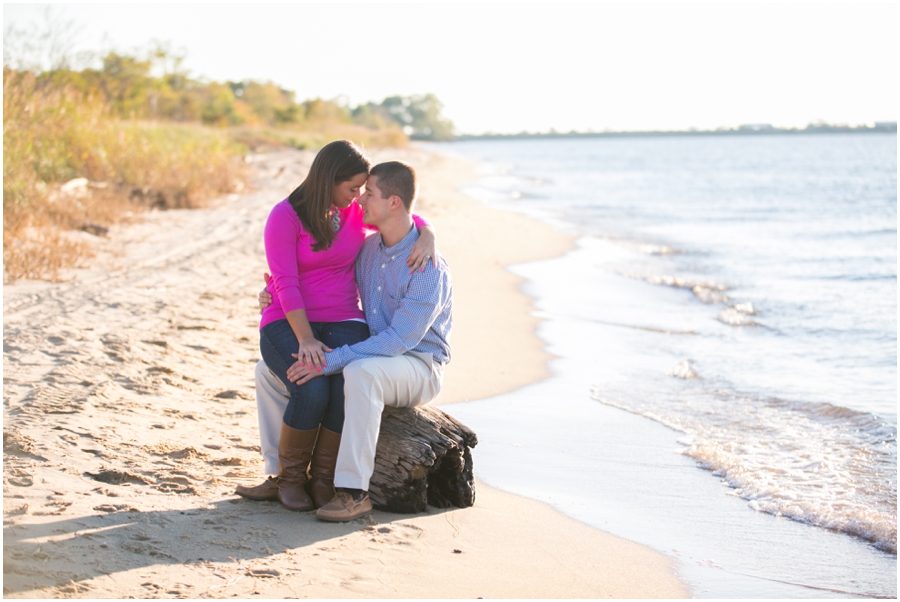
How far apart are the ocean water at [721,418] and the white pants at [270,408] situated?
129 centimetres

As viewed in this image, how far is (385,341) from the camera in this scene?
12.3 feet

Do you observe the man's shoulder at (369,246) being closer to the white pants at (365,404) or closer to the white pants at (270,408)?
the white pants at (365,404)

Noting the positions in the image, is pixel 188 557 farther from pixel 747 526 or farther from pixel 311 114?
pixel 311 114

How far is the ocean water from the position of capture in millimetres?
4094

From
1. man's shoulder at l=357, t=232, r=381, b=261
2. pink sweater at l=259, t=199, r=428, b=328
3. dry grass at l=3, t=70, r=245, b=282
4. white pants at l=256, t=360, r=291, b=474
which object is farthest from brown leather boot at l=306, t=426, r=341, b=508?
dry grass at l=3, t=70, r=245, b=282

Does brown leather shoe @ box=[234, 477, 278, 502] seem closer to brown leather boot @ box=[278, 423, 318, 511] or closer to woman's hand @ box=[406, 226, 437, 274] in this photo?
brown leather boot @ box=[278, 423, 318, 511]

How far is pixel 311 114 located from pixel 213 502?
64.7 m

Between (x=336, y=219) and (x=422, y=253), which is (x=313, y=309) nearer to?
(x=336, y=219)

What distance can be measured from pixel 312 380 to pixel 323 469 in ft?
1.52

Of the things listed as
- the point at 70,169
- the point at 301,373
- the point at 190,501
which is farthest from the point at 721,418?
the point at 70,169

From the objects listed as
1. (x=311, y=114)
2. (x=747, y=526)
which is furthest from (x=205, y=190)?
(x=311, y=114)

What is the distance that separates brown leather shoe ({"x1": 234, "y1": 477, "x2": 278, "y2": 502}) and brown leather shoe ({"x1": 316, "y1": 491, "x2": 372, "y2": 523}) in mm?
302

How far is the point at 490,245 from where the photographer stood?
48.8 feet

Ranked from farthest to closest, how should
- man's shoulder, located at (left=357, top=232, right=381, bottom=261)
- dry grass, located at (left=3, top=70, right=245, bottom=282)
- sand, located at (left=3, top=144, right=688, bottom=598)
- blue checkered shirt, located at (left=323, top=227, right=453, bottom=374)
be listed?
dry grass, located at (left=3, top=70, right=245, bottom=282) < man's shoulder, located at (left=357, top=232, right=381, bottom=261) < blue checkered shirt, located at (left=323, top=227, right=453, bottom=374) < sand, located at (left=3, top=144, right=688, bottom=598)
